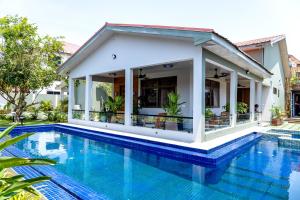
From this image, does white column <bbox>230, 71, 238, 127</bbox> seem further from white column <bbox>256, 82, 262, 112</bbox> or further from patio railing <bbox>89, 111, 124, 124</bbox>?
white column <bbox>256, 82, 262, 112</bbox>

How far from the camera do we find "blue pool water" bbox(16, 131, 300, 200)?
226 inches

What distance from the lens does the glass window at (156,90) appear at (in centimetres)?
1648

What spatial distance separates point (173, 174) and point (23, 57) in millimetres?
16331

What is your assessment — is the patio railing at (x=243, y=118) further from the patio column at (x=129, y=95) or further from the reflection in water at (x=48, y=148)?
the reflection in water at (x=48, y=148)

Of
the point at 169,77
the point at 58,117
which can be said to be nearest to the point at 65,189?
the point at 169,77

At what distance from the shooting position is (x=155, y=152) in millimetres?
9344

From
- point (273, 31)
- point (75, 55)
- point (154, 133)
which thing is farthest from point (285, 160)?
point (273, 31)

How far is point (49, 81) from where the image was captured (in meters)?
19.4

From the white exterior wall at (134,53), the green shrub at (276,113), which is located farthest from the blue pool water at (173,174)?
the green shrub at (276,113)

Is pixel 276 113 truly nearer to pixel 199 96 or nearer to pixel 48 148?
pixel 199 96

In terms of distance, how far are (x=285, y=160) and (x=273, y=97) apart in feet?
47.5

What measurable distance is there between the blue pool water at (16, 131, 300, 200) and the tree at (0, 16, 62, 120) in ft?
26.9

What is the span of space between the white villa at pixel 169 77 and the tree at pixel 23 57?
2.52 meters

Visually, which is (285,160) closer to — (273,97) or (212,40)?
(212,40)
